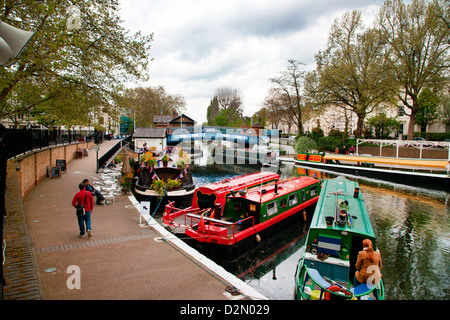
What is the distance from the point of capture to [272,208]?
13.9 meters

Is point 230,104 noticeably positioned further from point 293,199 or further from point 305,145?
point 293,199

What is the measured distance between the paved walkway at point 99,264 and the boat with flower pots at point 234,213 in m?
2.33

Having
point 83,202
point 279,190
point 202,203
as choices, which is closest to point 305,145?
point 279,190

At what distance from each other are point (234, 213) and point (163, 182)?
643 centimetres

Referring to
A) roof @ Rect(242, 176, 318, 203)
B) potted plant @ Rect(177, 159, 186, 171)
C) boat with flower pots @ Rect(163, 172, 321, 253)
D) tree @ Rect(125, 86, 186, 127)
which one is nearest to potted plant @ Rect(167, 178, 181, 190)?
potted plant @ Rect(177, 159, 186, 171)

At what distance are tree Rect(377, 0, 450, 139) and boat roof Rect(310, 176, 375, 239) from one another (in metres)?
25.1

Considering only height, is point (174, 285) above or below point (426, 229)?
above

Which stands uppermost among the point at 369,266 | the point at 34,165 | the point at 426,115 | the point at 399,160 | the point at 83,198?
the point at 426,115

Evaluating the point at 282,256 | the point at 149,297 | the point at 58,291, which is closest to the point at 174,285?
the point at 149,297

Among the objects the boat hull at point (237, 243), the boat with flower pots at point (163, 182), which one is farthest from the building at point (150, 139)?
the boat hull at point (237, 243)

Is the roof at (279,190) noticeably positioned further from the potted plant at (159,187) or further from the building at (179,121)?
the building at (179,121)

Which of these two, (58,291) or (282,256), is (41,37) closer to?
(58,291)
